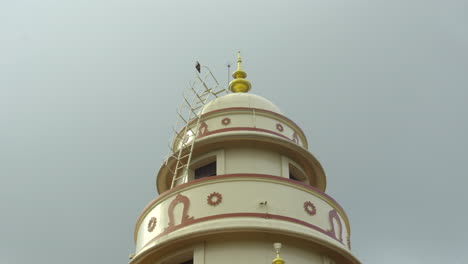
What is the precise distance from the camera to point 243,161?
2319 cm

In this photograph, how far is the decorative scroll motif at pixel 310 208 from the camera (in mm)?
21125

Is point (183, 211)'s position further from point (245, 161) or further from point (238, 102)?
point (238, 102)

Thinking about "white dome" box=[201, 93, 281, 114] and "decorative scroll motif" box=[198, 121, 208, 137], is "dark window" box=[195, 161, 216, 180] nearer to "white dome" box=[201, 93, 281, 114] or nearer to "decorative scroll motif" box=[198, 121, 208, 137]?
"decorative scroll motif" box=[198, 121, 208, 137]

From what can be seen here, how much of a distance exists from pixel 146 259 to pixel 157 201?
7.25 ft

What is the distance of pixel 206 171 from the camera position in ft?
78.8

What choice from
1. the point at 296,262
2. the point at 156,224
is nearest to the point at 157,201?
the point at 156,224

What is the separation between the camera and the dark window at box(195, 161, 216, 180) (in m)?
23.8

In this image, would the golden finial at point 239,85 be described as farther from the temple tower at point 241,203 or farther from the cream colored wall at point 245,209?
the cream colored wall at point 245,209

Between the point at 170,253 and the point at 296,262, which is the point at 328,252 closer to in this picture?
the point at 296,262

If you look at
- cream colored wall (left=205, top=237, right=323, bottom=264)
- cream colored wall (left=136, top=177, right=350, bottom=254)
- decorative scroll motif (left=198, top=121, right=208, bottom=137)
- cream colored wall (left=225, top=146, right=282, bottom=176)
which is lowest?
cream colored wall (left=205, top=237, right=323, bottom=264)

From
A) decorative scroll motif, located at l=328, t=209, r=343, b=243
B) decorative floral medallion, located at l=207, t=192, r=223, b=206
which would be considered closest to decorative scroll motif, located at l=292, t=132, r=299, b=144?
decorative scroll motif, located at l=328, t=209, r=343, b=243

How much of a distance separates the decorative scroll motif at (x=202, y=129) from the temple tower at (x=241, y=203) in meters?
0.05

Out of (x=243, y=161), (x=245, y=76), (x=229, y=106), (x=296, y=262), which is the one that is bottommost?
(x=296, y=262)

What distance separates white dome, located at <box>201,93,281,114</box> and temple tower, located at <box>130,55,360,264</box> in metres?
0.41
